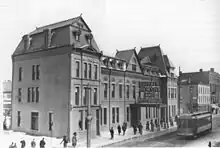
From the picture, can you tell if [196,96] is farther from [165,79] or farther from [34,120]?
[34,120]

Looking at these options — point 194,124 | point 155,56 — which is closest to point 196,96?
point 194,124

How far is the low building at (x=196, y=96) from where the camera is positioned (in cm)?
1243

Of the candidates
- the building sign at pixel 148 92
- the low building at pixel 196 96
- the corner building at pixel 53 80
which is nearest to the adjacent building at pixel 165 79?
the building sign at pixel 148 92

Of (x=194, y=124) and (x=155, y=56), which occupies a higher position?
(x=155, y=56)

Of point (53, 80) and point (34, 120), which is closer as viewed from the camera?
point (53, 80)

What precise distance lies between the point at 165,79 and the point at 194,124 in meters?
11.3

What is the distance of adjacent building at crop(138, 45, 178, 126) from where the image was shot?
80.3ft

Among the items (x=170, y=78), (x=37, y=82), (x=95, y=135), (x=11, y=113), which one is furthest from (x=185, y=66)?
(x=170, y=78)

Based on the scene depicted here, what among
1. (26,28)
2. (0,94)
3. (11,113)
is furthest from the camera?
(11,113)

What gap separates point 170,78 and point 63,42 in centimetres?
1431

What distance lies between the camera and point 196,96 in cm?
1597

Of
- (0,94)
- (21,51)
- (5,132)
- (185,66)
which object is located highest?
(21,51)

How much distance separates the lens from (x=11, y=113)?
15164 millimetres

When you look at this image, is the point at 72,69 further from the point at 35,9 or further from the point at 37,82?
the point at 35,9
